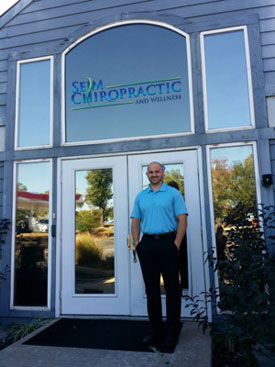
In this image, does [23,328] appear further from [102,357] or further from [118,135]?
[118,135]

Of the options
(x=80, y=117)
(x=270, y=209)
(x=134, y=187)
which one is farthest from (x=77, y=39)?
(x=270, y=209)

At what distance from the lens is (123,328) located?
3195 mm

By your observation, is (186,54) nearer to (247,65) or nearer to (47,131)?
(247,65)

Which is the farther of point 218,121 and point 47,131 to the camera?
point 47,131

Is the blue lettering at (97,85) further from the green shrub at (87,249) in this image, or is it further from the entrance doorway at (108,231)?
the green shrub at (87,249)

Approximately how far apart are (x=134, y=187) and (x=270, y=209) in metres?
1.53

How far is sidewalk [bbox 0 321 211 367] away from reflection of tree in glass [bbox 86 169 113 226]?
59.9 inches

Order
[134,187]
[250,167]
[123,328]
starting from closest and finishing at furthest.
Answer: [123,328]
[250,167]
[134,187]

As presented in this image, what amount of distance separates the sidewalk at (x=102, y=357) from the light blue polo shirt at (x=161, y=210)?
997 millimetres

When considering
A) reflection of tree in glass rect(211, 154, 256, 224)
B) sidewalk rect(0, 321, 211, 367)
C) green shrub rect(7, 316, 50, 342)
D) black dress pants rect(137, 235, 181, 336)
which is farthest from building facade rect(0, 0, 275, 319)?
sidewalk rect(0, 321, 211, 367)

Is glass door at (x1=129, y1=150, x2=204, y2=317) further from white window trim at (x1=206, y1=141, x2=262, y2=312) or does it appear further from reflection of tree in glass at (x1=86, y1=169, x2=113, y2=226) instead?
reflection of tree in glass at (x1=86, y1=169, x2=113, y2=226)

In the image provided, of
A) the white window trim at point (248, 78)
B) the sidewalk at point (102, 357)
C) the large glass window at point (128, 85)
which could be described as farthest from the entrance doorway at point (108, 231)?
the sidewalk at point (102, 357)

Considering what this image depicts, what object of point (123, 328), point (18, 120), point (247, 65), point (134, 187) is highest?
point (247, 65)

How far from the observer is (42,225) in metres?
3.90
